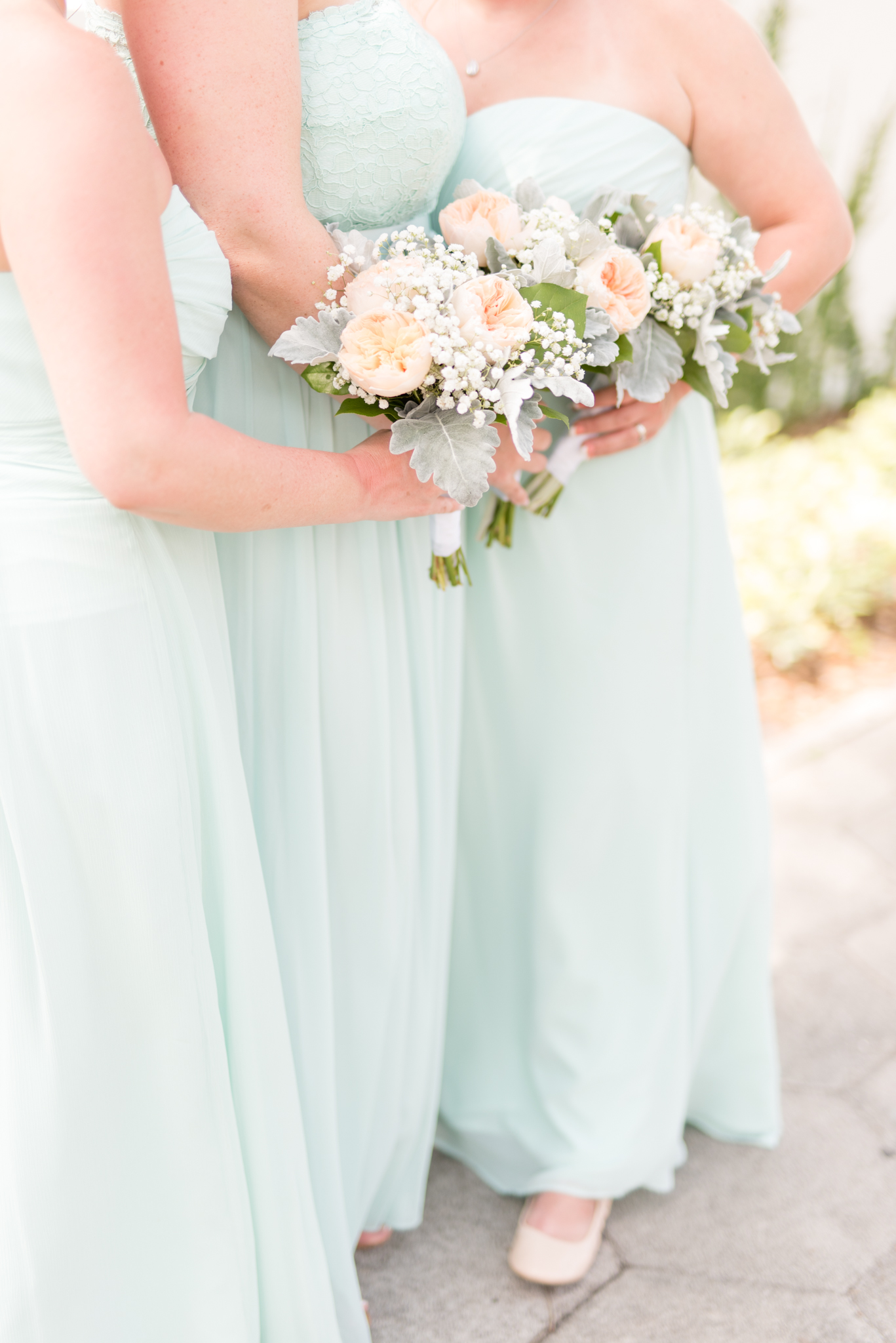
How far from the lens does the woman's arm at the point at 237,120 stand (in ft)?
4.06

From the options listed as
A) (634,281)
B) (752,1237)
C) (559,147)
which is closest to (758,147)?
(559,147)

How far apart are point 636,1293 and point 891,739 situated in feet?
7.41

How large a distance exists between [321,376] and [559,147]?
638 millimetres

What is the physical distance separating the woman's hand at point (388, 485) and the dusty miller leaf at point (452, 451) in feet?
0.16

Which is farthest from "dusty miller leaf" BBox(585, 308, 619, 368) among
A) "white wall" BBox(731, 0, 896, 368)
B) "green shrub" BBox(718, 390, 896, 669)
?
"white wall" BBox(731, 0, 896, 368)

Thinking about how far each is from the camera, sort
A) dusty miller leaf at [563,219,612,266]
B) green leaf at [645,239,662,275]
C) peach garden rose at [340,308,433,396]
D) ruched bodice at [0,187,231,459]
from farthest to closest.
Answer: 1. green leaf at [645,239,662,275]
2. dusty miller leaf at [563,219,612,266]
3. peach garden rose at [340,308,433,396]
4. ruched bodice at [0,187,231,459]

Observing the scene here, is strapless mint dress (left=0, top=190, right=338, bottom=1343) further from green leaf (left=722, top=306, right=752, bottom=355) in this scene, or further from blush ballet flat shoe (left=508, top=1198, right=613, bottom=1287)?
green leaf (left=722, top=306, right=752, bottom=355)

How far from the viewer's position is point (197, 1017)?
142cm

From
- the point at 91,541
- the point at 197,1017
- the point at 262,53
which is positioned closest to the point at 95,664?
the point at 91,541

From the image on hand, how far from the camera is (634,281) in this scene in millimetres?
1570

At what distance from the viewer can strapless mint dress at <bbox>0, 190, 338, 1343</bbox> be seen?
1286mm

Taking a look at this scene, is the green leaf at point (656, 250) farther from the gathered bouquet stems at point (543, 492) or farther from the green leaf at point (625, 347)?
the gathered bouquet stems at point (543, 492)

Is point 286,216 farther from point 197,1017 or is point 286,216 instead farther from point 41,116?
point 197,1017

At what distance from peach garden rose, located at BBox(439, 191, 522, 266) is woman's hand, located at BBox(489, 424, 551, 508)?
0.26 m
